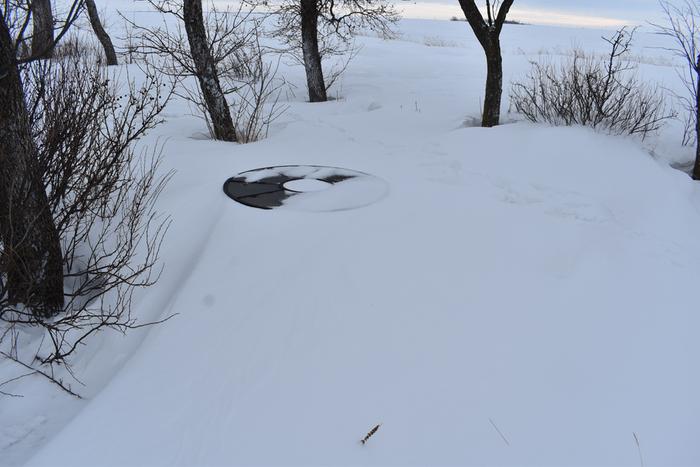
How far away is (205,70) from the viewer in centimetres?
632

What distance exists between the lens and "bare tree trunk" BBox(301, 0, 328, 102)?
356 inches

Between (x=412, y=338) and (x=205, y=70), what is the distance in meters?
4.98

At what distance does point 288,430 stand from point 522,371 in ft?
4.15

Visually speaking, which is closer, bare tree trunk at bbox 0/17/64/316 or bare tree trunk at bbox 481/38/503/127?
bare tree trunk at bbox 0/17/64/316

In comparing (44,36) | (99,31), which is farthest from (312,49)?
(99,31)

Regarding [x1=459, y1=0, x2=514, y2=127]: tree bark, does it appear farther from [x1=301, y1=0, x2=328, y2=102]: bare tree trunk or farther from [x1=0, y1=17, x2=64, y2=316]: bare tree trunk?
[x1=0, y1=17, x2=64, y2=316]: bare tree trunk

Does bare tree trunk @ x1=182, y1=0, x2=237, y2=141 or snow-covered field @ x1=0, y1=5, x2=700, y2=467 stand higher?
bare tree trunk @ x1=182, y1=0, x2=237, y2=141

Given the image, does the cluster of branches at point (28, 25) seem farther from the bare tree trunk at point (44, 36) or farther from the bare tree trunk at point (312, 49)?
the bare tree trunk at point (312, 49)

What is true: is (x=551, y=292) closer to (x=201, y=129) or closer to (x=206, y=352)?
(x=206, y=352)

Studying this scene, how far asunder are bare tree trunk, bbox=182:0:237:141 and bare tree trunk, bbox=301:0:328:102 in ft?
10.2

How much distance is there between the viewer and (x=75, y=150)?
10.3 feet

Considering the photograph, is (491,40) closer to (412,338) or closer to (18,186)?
(412,338)

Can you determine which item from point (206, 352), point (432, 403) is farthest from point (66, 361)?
point (432, 403)

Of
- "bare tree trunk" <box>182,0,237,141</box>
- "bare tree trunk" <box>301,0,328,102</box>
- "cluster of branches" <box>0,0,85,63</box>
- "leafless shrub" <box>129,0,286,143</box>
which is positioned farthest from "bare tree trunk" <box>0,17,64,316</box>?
"bare tree trunk" <box>301,0,328,102</box>
